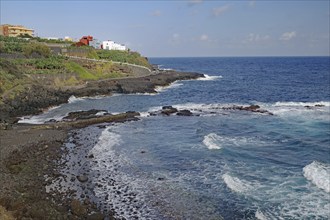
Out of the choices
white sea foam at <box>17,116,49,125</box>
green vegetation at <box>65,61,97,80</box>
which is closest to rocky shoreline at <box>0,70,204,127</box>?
white sea foam at <box>17,116,49,125</box>

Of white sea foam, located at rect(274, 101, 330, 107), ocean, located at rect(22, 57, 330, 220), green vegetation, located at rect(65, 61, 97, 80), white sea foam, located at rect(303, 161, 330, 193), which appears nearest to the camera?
ocean, located at rect(22, 57, 330, 220)

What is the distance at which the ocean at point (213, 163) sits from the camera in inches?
712

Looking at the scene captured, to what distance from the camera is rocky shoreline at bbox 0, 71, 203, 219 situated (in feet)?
55.5

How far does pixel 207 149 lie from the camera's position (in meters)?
28.2

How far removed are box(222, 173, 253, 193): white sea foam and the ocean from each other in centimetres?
6

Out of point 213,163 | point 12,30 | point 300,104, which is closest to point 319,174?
point 213,163

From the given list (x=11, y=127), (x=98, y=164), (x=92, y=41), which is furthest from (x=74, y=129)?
(x=92, y=41)

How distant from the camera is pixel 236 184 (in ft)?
68.1

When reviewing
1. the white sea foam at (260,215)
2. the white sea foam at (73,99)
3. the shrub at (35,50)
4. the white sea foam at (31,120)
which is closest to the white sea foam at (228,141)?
the white sea foam at (260,215)

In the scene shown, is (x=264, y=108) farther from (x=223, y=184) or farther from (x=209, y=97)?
(x=223, y=184)

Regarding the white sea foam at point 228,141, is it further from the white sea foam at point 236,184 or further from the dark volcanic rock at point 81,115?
the dark volcanic rock at point 81,115

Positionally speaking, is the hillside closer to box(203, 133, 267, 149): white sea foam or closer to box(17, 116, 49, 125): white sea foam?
box(17, 116, 49, 125): white sea foam

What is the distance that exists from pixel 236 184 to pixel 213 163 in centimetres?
419

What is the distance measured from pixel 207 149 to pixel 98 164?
887 cm
